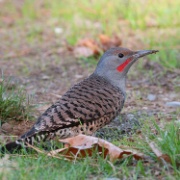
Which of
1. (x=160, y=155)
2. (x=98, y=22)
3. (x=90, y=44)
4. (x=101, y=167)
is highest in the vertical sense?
(x=98, y=22)

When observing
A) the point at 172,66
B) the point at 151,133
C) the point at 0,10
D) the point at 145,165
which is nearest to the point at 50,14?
the point at 0,10

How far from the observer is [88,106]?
4.67 m

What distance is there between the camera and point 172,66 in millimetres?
6828

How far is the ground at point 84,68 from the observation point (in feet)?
12.7

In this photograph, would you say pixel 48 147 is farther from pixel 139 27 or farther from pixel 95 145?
pixel 139 27

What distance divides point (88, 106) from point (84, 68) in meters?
2.72

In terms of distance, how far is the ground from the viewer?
12.7ft

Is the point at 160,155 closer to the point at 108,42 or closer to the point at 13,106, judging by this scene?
the point at 13,106

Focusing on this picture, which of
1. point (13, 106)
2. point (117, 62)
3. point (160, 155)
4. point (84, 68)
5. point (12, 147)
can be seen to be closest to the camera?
point (160, 155)

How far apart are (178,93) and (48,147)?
2.37m

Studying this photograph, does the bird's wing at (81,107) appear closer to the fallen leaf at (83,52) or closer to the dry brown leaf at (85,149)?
the dry brown leaf at (85,149)

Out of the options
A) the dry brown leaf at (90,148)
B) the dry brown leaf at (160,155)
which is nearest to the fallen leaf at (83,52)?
the dry brown leaf at (90,148)

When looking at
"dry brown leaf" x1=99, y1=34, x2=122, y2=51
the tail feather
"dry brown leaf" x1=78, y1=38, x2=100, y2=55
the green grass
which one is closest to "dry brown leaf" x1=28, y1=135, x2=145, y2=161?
the tail feather

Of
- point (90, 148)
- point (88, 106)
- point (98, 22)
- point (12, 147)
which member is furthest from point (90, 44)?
point (90, 148)
